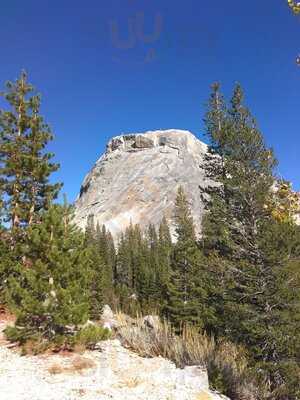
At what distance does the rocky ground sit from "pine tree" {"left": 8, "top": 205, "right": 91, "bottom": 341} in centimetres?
87

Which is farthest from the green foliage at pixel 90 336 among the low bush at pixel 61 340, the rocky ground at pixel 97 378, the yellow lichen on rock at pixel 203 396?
the yellow lichen on rock at pixel 203 396

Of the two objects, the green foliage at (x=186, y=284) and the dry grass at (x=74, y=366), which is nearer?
the dry grass at (x=74, y=366)

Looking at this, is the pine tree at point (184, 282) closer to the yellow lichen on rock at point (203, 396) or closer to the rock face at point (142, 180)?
the yellow lichen on rock at point (203, 396)

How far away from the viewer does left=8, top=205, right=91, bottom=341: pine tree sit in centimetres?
975

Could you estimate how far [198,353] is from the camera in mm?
9141

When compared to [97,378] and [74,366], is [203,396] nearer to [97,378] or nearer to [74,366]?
[97,378]

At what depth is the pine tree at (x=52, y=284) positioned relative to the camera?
9.75 meters

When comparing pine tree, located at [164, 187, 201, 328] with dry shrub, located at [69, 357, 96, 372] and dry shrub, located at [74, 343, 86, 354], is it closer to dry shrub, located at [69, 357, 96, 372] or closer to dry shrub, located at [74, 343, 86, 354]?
dry shrub, located at [74, 343, 86, 354]

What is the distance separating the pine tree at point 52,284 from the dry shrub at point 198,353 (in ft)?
5.26

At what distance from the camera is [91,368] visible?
8328mm

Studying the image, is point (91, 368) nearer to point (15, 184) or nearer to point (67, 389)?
point (67, 389)

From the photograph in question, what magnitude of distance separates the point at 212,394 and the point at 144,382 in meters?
1.43

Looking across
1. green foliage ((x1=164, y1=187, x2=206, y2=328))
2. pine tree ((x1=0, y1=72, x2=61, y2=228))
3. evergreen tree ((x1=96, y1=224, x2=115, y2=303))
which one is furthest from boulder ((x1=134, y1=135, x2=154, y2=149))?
pine tree ((x1=0, y1=72, x2=61, y2=228))

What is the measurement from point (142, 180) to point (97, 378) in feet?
473
